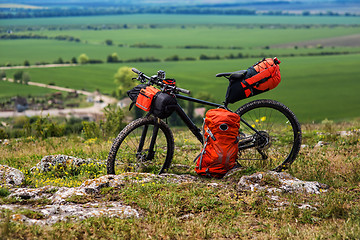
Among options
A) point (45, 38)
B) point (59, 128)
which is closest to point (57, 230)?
point (59, 128)

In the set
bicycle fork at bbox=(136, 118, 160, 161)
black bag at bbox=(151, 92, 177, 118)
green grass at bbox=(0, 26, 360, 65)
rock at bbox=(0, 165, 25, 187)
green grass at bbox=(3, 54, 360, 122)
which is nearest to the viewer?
rock at bbox=(0, 165, 25, 187)

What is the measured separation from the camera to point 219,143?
20.8ft

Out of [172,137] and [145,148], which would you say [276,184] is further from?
[145,148]

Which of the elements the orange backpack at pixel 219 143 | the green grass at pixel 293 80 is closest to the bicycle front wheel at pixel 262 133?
the orange backpack at pixel 219 143

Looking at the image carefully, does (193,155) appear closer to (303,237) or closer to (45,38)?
(303,237)

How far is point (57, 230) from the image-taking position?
13.8ft

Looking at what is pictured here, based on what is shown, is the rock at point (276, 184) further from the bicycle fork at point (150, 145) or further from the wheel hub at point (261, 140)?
the bicycle fork at point (150, 145)

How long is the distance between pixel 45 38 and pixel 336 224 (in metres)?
159

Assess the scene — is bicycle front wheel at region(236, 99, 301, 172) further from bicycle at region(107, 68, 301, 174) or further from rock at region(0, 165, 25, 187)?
rock at region(0, 165, 25, 187)

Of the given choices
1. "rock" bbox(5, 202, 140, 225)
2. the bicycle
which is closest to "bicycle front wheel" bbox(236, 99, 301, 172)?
the bicycle

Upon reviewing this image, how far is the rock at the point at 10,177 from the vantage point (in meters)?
6.07

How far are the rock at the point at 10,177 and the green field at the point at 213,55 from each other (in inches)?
107

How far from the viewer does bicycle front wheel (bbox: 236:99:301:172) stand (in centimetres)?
689

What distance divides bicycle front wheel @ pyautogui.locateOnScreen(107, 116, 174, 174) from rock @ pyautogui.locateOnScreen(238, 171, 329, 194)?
1.48 meters
